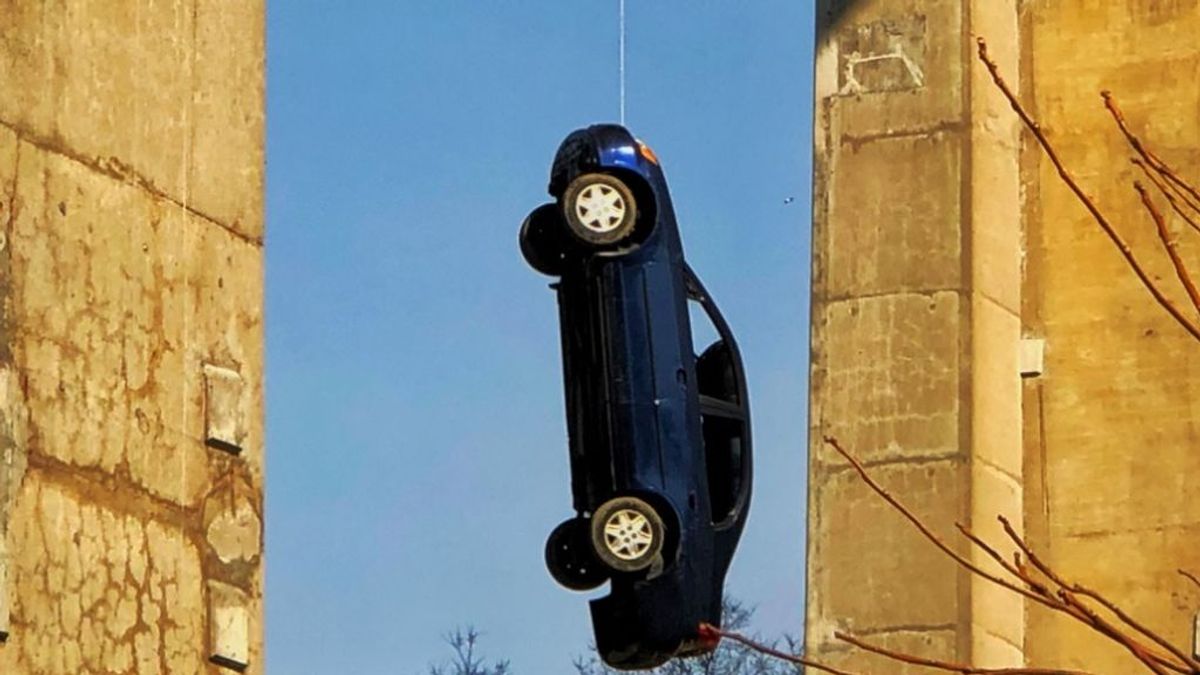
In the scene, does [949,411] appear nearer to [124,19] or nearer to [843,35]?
[843,35]

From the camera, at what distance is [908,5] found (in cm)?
1062

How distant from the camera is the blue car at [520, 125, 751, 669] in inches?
324

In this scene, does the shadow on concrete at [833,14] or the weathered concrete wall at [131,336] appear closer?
the weathered concrete wall at [131,336]

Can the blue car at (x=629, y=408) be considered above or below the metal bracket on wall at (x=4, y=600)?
above

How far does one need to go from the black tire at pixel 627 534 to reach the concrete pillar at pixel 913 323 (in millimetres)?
1861

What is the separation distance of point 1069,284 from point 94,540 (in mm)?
4165

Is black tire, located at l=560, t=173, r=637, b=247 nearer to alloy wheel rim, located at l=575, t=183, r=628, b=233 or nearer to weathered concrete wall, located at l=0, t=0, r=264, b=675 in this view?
alloy wheel rim, located at l=575, t=183, r=628, b=233

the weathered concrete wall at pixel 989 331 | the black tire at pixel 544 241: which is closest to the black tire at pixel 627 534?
the black tire at pixel 544 241

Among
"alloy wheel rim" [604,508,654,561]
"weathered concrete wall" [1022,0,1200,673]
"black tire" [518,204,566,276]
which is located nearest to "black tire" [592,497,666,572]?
"alloy wheel rim" [604,508,654,561]

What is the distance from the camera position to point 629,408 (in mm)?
8406

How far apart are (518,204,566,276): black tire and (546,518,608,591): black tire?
64 cm

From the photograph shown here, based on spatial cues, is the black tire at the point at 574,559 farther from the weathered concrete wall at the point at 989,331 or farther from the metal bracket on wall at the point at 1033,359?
the metal bracket on wall at the point at 1033,359

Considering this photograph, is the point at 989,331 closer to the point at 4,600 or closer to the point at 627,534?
the point at 627,534

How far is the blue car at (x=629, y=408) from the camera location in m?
8.23
